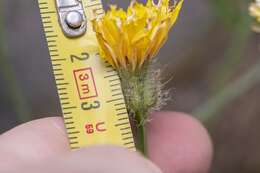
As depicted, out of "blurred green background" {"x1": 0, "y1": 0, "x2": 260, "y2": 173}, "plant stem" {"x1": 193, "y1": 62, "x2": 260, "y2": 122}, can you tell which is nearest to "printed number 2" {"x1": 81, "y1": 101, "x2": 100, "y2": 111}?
"plant stem" {"x1": 193, "y1": 62, "x2": 260, "y2": 122}

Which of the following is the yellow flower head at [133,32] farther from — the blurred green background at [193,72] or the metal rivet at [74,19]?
the blurred green background at [193,72]

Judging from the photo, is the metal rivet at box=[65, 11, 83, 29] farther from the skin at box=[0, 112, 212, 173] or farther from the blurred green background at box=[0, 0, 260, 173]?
the blurred green background at box=[0, 0, 260, 173]

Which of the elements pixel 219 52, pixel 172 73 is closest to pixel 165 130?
pixel 172 73

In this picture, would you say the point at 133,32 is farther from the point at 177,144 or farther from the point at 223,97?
the point at 223,97

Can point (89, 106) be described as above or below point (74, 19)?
below

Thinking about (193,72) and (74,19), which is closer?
(74,19)

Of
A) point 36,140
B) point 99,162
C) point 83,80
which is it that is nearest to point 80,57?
point 83,80

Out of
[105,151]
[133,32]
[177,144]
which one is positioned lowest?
[177,144]
